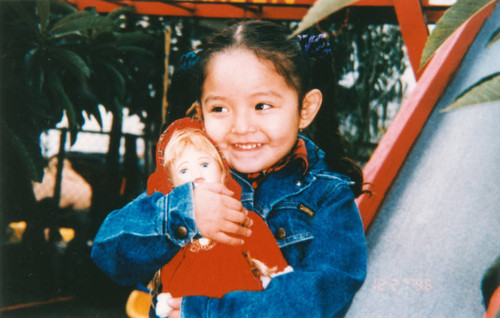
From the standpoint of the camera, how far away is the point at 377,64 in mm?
1377

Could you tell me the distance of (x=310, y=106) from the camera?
645mm

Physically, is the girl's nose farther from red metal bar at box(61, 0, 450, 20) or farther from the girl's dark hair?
red metal bar at box(61, 0, 450, 20)

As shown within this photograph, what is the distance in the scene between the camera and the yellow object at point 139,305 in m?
0.66

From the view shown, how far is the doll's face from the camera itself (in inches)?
22.6

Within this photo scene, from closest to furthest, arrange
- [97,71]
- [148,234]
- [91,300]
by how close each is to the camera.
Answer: [148,234], [97,71], [91,300]

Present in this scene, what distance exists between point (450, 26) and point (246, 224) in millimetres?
342

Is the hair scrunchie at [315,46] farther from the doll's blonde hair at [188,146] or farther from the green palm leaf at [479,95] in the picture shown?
the green palm leaf at [479,95]

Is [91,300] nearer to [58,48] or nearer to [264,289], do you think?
[58,48]

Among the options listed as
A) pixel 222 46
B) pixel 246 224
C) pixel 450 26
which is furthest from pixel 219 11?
pixel 450 26

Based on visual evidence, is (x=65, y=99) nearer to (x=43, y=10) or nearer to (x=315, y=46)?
(x=43, y=10)

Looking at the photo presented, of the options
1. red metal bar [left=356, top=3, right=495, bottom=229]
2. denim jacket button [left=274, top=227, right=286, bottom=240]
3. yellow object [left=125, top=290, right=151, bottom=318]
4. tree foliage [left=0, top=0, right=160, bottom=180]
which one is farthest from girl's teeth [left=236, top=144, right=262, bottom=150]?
tree foliage [left=0, top=0, right=160, bottom=180]

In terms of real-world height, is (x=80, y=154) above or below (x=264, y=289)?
below

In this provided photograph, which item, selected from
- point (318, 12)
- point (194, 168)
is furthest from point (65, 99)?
point (318, 12)

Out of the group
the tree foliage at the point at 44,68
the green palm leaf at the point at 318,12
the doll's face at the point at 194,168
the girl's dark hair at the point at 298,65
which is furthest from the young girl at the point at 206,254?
the tree foliage at the point at 44,68
